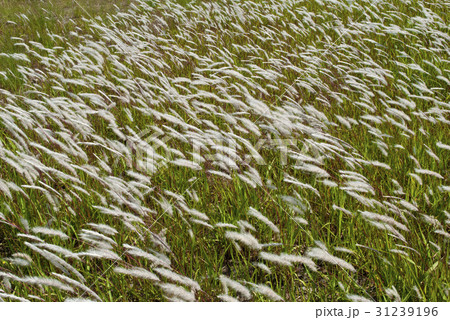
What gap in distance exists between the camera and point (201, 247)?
6.10 feet

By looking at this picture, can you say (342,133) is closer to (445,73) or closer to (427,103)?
(427,103)

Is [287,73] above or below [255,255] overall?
above

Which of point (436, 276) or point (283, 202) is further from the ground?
point (436, 276)

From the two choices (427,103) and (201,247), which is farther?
(427,103)

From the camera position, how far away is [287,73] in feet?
13.0
